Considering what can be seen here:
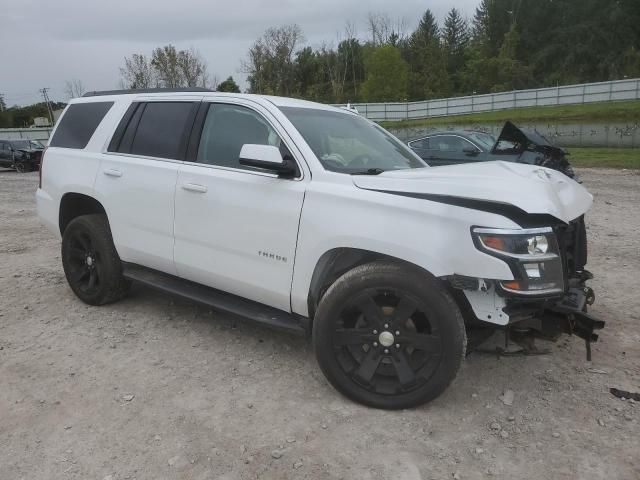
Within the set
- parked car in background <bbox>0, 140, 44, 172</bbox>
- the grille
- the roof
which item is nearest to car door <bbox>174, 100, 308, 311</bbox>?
the roof

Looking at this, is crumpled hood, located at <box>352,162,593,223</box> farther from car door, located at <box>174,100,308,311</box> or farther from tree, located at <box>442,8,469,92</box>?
tree, located at <box>442,8,469,92</box>

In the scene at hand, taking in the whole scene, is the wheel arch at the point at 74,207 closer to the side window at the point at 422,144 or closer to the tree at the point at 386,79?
the side window at the point at 422,144

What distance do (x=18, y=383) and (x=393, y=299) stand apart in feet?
8.42

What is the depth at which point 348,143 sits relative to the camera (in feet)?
12.9

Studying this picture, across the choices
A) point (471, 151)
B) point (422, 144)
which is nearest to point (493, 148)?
point (471, 151)

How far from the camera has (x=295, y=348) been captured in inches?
162

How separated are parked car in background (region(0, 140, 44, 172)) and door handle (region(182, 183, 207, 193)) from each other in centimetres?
2362

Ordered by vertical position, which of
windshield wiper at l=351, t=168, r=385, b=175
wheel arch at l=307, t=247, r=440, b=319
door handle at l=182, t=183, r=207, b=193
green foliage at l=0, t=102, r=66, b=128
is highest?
green foliage at l=0, t=102, r=66, b=128

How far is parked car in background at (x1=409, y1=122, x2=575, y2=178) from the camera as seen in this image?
949 centimetres

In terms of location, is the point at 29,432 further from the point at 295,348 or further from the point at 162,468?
the point at 295,348

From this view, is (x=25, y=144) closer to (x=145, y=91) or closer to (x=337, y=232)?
(x=145, y=91)

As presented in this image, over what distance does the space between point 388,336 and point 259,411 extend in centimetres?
90

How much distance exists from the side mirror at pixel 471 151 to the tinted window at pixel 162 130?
29.8ft

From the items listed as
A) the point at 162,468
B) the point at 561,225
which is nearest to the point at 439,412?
the point at 561,225
